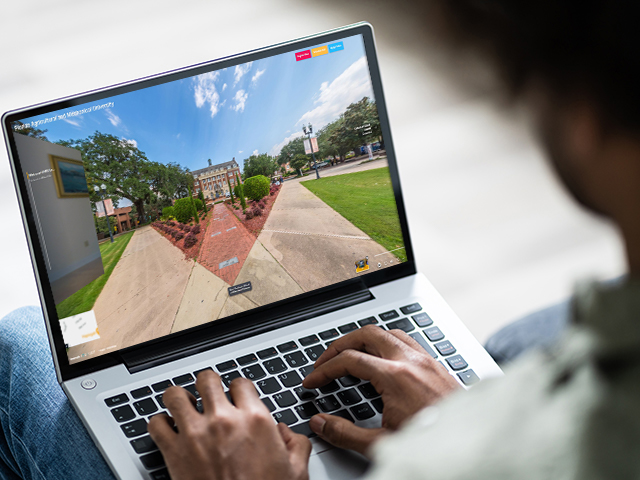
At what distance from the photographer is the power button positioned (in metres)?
0.57

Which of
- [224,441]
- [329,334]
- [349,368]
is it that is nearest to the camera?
[224,441]

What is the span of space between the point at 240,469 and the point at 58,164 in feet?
1.46

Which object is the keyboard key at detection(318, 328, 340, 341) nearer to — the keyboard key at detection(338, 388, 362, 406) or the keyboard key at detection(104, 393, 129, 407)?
the keyboard key at detection(338, 388, 362, 406)

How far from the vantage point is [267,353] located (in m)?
0.60

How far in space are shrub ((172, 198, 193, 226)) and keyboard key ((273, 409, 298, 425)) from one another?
294mm

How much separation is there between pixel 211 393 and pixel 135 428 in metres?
0.14

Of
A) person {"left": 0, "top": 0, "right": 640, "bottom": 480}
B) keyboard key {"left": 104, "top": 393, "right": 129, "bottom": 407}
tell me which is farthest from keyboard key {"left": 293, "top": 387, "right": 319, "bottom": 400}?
person {"left": 0, "top": 0, "right": 640, "bottom": 480}

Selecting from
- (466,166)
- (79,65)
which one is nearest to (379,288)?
(466,166)

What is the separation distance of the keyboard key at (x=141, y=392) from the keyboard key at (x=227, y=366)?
0.09 meters

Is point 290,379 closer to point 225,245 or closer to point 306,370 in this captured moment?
point 306,370

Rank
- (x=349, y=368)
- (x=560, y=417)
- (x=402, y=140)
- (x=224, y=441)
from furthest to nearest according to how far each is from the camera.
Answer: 1. (x=402, y=140)
2. (x=349, y=368)
3. (x=224, y=441)
4. (x=560, y=417)

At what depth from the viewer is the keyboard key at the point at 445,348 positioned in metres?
0.60

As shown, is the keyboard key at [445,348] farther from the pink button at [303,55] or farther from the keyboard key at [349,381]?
the pink button at [303,55]

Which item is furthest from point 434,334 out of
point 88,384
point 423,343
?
point 88,384
